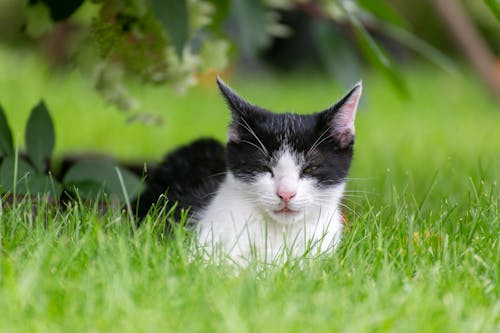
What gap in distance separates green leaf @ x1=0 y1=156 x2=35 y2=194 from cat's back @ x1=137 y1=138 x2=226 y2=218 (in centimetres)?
43

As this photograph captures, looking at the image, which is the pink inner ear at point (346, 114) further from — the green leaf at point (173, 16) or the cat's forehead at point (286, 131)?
the green leaf at point (173, 16)

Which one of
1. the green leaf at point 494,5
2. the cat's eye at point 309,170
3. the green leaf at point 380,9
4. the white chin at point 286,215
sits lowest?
the white chin at point 286,215

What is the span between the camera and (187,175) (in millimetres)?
2992

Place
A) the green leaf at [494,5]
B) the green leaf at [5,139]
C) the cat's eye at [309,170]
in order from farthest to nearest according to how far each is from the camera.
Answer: the green leaf at [5,139], the cat's eye at [309,170], the green leaf at [494,5]

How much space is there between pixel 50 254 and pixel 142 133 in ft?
9.78

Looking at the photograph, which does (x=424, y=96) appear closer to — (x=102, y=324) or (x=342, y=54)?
(x=342, y=54)

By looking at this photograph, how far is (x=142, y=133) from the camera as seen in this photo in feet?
15.8

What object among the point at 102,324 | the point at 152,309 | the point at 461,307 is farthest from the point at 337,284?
the point at 102,324

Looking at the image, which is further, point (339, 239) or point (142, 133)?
point (142, 133)

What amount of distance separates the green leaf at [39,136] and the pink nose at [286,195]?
81 cm

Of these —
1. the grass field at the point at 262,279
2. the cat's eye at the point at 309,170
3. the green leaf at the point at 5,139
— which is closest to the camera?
the grass field at the point at 262,279

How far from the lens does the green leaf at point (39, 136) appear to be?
2.58m

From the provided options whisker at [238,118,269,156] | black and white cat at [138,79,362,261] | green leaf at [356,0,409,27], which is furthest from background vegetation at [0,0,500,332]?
green leaf at [356,0,409,27]

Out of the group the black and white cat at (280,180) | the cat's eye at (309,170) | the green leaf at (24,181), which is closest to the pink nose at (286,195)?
the black and white cat at (280,180)
